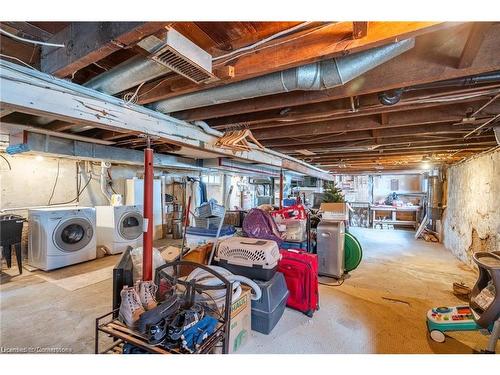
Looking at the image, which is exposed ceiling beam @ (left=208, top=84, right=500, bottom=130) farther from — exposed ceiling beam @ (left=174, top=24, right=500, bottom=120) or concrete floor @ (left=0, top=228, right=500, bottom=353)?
concrete floor @ (left=0, top=228, right=500, bottom=353)

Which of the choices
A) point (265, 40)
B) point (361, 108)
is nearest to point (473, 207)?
point (361, 108)

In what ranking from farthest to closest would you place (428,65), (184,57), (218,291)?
1. (218,291)
2. (428,65)
3. (184,57)

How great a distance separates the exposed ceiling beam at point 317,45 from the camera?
969mm

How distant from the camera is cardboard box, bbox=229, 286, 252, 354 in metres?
1.82

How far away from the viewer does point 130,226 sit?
4.80 m

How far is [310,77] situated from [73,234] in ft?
14.6

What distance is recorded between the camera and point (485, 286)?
2018 mm

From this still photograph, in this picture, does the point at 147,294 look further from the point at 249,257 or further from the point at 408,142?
the point at 408,142

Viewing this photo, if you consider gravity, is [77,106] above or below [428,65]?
below

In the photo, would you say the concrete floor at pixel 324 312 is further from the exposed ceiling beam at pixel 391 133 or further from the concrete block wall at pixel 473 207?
the exposed ceiling beam at pixel 391 133

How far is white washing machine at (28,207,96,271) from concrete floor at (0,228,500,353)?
0.62 ft

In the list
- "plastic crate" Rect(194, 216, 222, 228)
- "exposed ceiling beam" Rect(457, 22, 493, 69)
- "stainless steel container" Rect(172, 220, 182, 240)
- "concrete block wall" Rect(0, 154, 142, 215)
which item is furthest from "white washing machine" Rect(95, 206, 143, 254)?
"exposed ceiling beam" Rect(457, 22, 493, 69)

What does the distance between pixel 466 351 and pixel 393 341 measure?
56 cm
